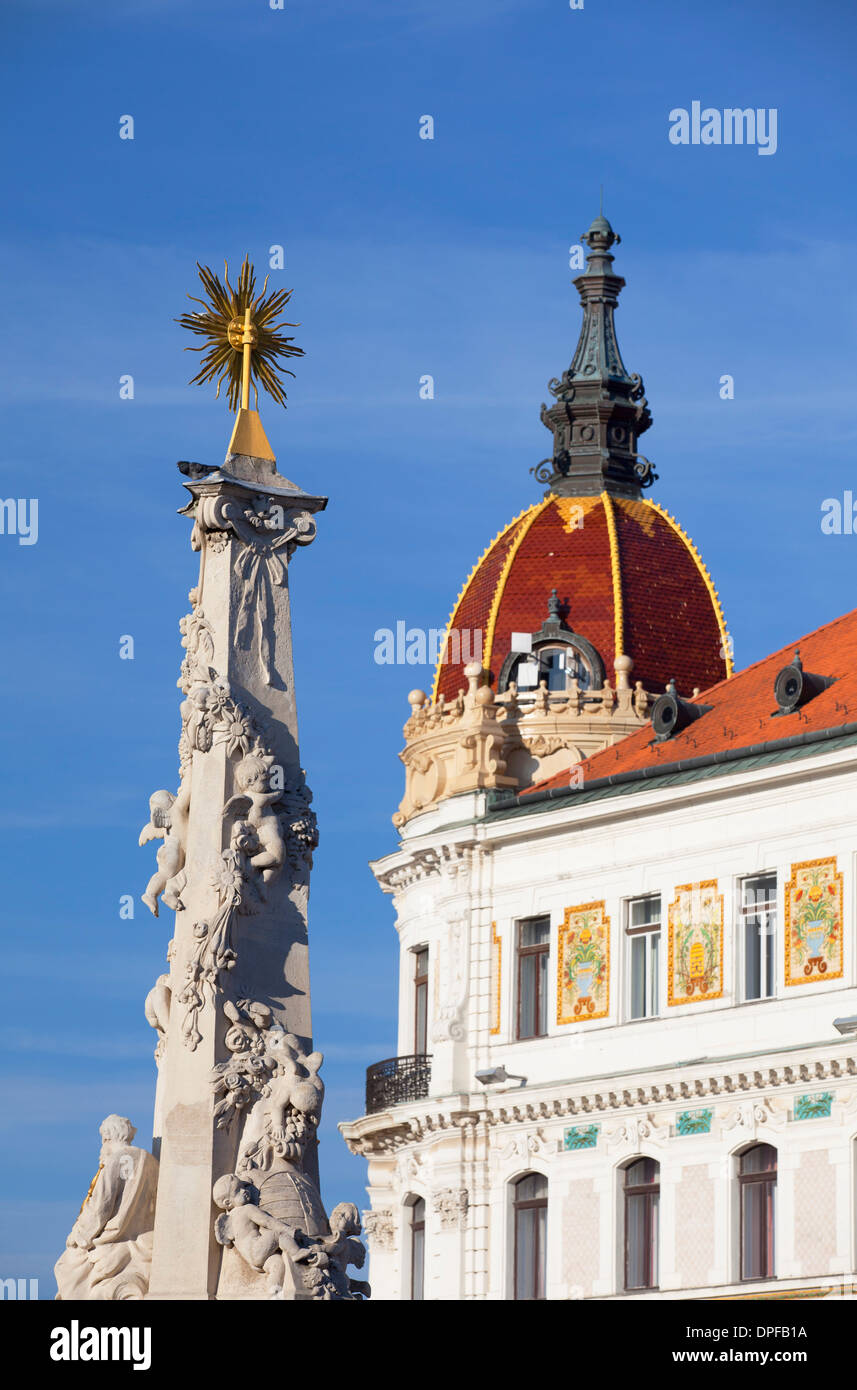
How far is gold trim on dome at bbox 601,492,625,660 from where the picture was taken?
6288cm

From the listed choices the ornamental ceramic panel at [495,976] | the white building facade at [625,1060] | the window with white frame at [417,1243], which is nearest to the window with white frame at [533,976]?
the white building facade at [625,1060]

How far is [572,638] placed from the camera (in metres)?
62.3

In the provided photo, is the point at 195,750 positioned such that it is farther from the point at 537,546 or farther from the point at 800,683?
the point at 537,546

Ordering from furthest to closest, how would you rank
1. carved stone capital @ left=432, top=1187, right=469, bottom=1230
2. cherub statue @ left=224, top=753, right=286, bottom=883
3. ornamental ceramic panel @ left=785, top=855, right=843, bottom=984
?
carved stone capital @ left=432, top=1187, right=469, bottom=1230
ornamental ceramic panel @ left=785, top=855, right=843, bottom=984
cherub statue @ left=224, top=753, right=286, bottom=883

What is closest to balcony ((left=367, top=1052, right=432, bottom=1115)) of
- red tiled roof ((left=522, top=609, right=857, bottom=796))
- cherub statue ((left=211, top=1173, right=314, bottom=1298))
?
red tiled roof ((left=522, top=609, right=857, bottom=796))

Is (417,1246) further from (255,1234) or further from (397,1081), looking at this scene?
(255,1234)

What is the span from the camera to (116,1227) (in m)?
26.6

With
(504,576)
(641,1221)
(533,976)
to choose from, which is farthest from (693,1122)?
(504,576)

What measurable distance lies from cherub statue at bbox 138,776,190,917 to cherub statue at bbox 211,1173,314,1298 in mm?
2399

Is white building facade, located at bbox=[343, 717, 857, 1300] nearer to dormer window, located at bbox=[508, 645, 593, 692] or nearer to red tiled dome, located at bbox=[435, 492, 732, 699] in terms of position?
dormer window, located at bbox=[508, 645, 593, 692]

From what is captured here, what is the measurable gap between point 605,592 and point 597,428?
4647 mm
